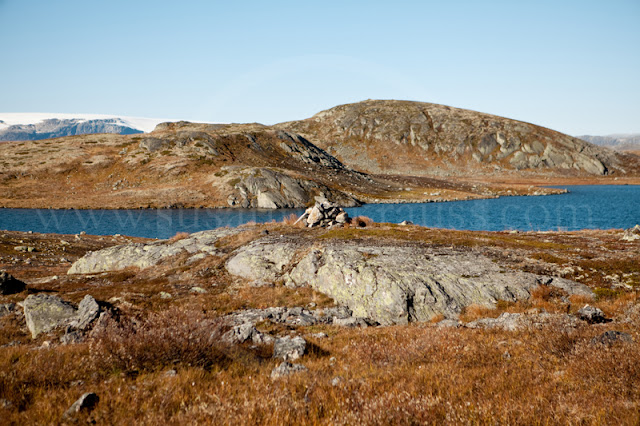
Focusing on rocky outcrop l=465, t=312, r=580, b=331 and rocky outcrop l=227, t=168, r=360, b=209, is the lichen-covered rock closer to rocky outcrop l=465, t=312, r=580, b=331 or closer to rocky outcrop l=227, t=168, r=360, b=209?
rocky outcrop l=465, t=312, r=580, b=331

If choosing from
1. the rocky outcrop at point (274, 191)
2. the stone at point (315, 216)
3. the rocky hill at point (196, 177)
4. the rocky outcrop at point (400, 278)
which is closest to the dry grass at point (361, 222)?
the stone at point (315, 216)

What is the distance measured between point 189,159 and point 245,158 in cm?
1930

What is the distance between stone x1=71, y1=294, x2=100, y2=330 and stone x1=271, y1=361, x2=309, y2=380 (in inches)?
399

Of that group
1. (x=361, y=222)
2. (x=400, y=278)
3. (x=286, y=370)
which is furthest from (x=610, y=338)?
(x=361, y=222)

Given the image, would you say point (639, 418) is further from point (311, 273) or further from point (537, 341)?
point (311, 273)

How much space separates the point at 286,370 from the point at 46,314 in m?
14.5

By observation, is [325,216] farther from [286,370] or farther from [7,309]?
[286,370]

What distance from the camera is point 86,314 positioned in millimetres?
15281

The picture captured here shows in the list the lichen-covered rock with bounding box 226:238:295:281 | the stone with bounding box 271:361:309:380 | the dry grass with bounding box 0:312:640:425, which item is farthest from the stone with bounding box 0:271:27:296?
the stone with bounding box 271:361:309:380

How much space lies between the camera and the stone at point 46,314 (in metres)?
16.0

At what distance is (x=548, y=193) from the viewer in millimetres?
130125

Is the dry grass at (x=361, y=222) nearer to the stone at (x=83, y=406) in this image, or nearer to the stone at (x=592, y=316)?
the stone at (x=592, y=316)

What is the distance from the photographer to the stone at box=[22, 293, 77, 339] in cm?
1602

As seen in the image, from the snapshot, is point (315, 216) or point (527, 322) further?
point (315, 216)
